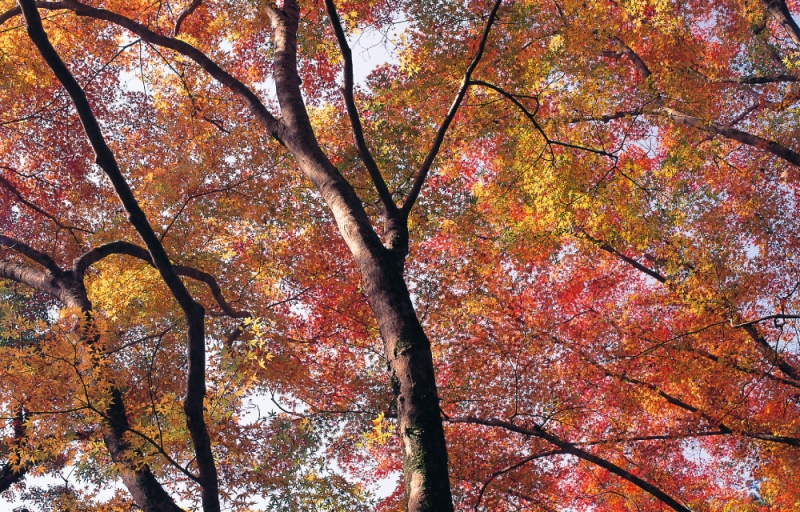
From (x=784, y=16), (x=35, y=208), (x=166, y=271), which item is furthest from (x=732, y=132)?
(x=35, y=208)

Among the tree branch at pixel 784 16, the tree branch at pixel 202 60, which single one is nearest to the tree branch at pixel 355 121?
the tree branch at pixel 202 60

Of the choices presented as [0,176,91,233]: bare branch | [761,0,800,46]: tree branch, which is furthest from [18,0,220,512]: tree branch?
[761,0,800,46]: tree branch

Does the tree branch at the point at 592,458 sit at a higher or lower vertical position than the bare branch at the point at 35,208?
lower

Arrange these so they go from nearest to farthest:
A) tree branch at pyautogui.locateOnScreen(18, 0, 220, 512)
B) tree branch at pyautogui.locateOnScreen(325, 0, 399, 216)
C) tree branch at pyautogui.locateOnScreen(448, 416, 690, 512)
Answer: tree branch at pyautogui.locateOnScreen(18, 0, 220, 512) < tree branch at pyautogui.locateOnScreen(325, 0, 399, 216) < tree branch at pyautogui.locateOnScreen(448, 416, 690, 512)

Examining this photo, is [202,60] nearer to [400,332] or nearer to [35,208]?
[400,332]

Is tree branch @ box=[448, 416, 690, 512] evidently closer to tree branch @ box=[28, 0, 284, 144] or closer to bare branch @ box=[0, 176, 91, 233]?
tree branch @ box=[28, 0, 284, 144]

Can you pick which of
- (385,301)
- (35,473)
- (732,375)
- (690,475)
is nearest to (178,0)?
(35,473)

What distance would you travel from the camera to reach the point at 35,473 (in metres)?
6.05

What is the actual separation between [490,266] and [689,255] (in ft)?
11.8

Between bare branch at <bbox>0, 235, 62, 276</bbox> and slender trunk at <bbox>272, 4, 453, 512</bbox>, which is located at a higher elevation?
bare branch at <bbox>0, 235, 62, 276</bbox>

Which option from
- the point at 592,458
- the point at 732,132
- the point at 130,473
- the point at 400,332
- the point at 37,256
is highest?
the point at 732,132

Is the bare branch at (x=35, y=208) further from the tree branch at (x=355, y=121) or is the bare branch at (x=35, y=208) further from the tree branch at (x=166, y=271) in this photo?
the tree branch at (x=355, y=121)

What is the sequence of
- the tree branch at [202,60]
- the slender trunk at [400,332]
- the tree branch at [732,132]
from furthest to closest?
the tree branch at [732,132] < the tree branch at [202,60] < the slender trunk at [400,332]

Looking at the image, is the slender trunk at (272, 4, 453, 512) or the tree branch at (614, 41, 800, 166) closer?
the slender trunk at (272, 4, 453, 512)
